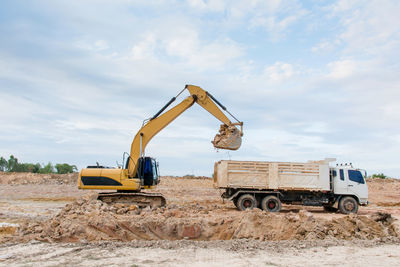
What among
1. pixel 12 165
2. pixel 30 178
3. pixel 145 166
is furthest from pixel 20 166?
pixel 145 166

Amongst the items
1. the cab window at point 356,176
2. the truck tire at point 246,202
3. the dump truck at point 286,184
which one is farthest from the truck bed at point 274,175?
the cab window at point 356,176

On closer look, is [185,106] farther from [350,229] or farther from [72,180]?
[72,180]

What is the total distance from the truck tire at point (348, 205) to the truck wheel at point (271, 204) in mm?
3095

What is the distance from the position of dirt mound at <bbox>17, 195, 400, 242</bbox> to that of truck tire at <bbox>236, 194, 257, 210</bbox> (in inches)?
227

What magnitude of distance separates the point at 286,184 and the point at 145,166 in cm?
657

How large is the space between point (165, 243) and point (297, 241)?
3306 millimetres

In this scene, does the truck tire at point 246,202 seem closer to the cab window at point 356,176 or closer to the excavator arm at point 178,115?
the excavator arm at point 178,115

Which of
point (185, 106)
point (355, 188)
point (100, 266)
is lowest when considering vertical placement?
point (100, 266)

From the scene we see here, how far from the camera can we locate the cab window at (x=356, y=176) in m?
16.8

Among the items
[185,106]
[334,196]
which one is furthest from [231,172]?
[334,196]

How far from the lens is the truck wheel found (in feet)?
52.8

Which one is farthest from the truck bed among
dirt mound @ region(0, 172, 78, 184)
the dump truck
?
dirt mound @ region(0, 172, 78, 184)

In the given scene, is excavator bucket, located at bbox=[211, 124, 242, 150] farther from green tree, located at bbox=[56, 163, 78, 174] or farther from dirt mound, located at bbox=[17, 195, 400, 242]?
green tree, located at bbox=[56, 163, 78, 174]

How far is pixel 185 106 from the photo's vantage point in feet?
49.9
